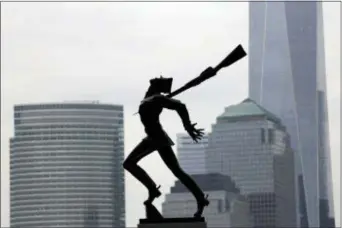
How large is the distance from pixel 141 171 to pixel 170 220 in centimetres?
113

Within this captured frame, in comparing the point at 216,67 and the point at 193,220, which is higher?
the point at 216,67

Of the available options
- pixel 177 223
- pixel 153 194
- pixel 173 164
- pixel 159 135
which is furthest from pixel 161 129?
pixel 177 223

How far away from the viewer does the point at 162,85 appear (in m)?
24.6

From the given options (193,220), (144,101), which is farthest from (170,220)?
(144,101)

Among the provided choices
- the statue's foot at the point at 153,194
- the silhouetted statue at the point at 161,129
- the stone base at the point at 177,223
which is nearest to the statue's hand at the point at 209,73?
the silhouetted statue at the point at 161,129

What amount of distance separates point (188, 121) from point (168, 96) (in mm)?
602

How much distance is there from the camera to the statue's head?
80.5 ft

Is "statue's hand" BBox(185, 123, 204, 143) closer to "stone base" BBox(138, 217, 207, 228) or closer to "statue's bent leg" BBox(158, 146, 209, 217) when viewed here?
"statue's bent leg" BBox(158, 146, 209, 217)

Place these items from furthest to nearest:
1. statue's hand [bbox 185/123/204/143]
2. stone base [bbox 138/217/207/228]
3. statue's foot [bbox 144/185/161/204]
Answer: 1. statue's foot [bbox 144/185/161/204]
2. statue's hand [bbox 185/123/204/143]
3. stone base [bbox 138/217/207/228]

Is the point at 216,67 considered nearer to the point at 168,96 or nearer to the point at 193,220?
the point at 168,96

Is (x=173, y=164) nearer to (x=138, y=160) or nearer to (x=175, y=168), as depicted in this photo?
(x=175, y=168)

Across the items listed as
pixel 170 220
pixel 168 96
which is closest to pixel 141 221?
pixel 170 220

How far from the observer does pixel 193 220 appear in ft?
78.2

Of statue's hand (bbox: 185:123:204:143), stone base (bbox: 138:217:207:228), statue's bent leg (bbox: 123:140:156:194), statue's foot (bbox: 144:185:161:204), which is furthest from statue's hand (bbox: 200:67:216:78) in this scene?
stone base (bbox: 138:217:207:228)
